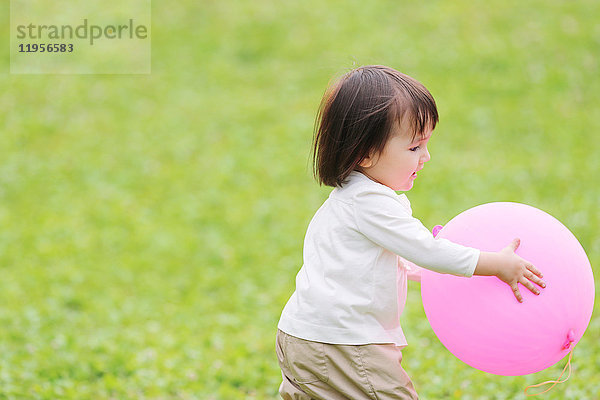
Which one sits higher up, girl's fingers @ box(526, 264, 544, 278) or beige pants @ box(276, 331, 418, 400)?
girl's fingers @ box(526, 264, 544, 278)

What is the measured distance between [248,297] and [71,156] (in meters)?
4.57

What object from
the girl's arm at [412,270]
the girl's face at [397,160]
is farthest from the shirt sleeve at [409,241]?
the girl's arm at [412,270]

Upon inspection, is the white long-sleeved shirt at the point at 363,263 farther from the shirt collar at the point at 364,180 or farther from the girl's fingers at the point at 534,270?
the girl's fingers at the point at 534,270

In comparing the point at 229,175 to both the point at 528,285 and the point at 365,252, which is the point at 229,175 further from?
the point at 528,285

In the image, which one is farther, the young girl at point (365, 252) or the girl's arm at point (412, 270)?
the girl's arm at point (412, 270)

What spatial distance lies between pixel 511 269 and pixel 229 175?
7290mm

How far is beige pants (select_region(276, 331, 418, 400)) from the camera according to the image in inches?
110

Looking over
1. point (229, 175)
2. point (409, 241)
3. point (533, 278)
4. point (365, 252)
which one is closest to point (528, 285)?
point (533, 278)

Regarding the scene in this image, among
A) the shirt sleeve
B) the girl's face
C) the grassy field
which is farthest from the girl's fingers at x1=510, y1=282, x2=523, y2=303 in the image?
the grassy field

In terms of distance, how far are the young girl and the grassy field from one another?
2181mm

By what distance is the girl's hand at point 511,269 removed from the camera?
8.91 feet

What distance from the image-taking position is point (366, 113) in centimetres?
278

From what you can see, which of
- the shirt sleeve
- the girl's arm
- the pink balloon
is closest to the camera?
the shirt sleeve

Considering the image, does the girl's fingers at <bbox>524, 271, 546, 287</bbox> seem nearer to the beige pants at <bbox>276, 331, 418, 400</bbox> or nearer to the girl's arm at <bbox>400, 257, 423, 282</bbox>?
the girl's arm at <bbox>400, 257, 423, 282</bbox>
